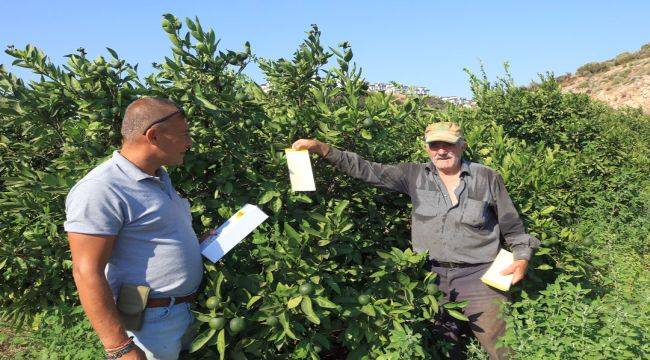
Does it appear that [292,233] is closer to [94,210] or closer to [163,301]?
[163,301]

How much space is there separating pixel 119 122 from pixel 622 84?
125 feet

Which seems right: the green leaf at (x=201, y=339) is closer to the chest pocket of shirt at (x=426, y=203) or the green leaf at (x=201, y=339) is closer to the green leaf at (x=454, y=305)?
the green leaf at (x=454, y=305)

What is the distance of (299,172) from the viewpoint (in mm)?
2699

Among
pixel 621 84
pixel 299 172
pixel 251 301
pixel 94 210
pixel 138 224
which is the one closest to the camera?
pixel 94 210

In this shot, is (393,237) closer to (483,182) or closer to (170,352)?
(483,182)

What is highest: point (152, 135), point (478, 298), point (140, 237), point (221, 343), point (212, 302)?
point (152, 135)

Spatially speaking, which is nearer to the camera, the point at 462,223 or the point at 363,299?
the point at 363,299

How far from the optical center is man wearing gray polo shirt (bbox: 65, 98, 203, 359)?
185cm

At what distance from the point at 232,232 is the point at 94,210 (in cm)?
74

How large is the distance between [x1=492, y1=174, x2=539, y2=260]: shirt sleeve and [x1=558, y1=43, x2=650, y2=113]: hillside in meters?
28.5

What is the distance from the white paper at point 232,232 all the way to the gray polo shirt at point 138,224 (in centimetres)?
11

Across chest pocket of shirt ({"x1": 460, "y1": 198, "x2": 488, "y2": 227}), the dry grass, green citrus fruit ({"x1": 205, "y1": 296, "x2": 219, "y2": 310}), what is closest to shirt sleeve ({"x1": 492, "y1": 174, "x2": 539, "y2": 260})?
chest pocket of shirt ({"x1": 460, "y1": 198, "x2": 488, "y2": 227})

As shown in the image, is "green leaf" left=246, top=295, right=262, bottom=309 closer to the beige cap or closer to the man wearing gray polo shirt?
the man wearing gray polo shirt

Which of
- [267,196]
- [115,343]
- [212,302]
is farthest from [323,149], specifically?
[115,343]
